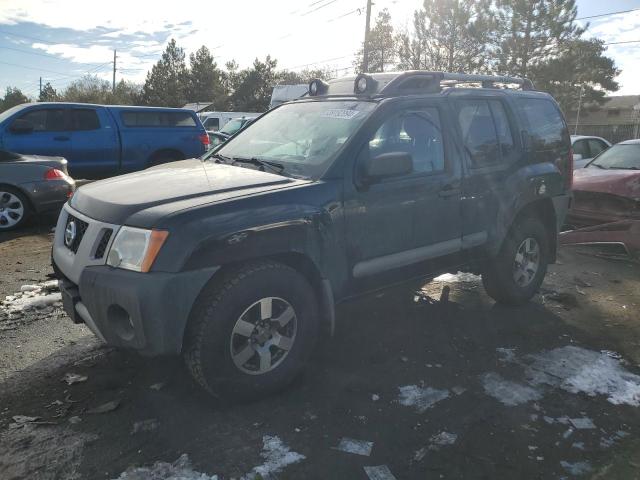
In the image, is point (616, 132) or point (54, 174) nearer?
point (54, 174)

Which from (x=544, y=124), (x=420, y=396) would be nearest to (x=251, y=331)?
(x=420, y=396)

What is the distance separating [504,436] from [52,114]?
9.48 m

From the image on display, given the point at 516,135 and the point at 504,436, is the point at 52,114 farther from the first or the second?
the point at 504,436

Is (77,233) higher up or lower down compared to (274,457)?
higher up

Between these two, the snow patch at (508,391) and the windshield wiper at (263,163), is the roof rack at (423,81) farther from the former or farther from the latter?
the snow patch at (508,391)

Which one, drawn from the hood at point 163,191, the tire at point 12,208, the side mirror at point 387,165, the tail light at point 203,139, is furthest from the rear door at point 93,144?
the side mirror at point 387,165

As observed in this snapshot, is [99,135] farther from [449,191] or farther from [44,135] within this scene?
[449,191]

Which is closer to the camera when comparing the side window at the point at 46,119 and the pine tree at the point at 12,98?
the side window at the point at 46,119

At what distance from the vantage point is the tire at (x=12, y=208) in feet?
23.6

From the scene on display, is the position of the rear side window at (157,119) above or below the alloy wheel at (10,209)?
above

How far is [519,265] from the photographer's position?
478 centimetres

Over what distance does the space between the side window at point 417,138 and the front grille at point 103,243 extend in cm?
186

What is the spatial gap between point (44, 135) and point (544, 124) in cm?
837

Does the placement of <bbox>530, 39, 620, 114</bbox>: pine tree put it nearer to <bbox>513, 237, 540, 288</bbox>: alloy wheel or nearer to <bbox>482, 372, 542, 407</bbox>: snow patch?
<bbox>513, 237, 540, 288</bbox>: alloy wheel
